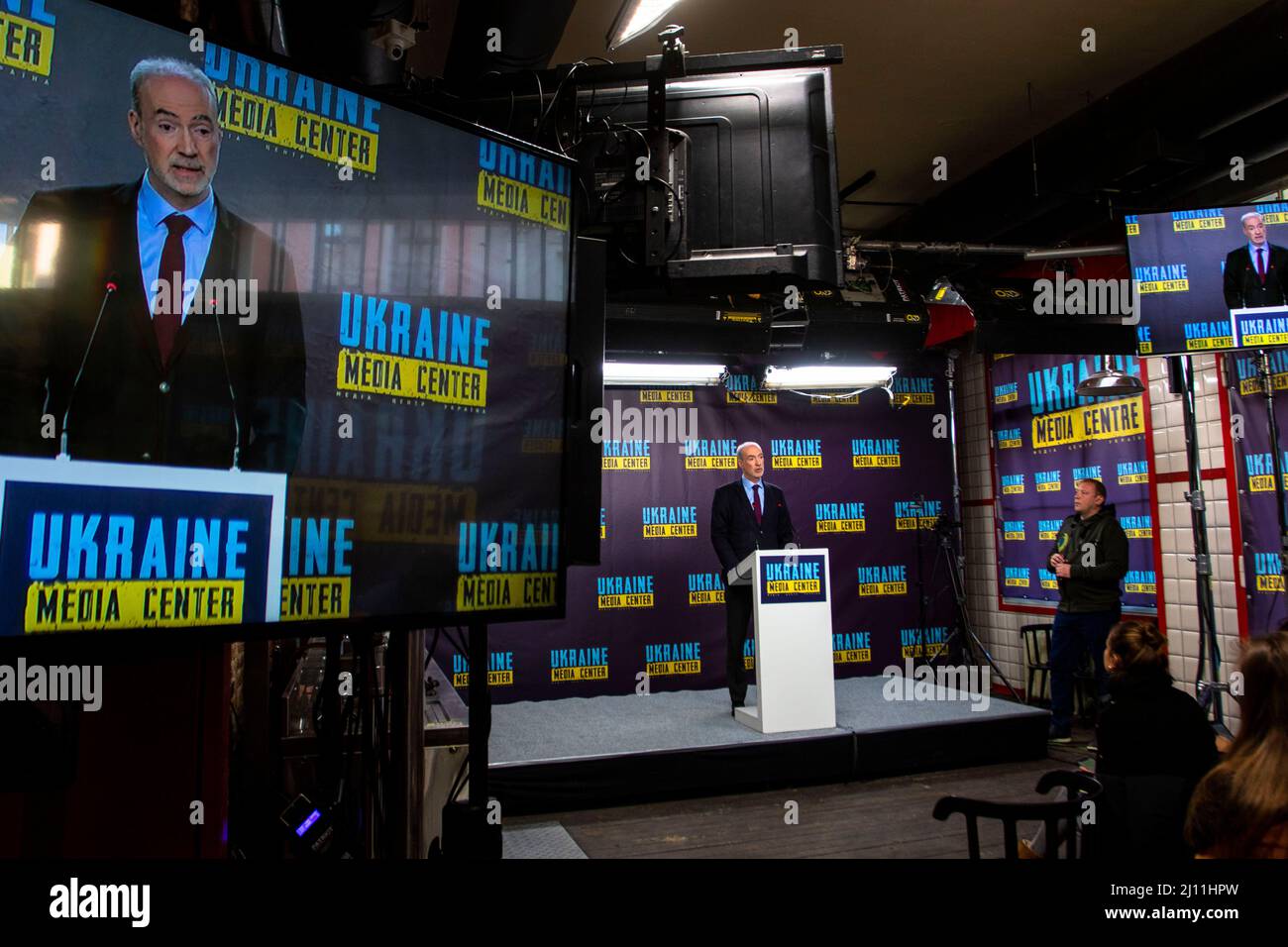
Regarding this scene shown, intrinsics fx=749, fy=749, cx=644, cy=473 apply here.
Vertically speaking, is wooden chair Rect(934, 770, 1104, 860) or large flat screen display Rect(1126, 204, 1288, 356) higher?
large flat screen display Rect(1126, 204, 1288, 356)

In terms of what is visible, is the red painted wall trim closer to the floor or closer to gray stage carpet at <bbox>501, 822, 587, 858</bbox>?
the floor

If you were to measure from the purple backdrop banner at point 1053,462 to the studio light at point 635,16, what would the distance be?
4.39 meters

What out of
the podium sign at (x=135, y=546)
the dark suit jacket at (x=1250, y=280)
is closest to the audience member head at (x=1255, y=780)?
the podium sign at (x=135, y=546)

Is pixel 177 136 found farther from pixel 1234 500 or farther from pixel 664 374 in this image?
pixel 1234 500

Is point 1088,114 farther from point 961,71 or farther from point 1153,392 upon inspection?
point 1153,392

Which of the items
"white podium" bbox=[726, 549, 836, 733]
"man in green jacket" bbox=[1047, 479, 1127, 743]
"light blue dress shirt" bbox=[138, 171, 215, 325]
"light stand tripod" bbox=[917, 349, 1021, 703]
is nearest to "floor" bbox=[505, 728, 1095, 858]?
"white podium" bbox=[726, 549, 836, 733]

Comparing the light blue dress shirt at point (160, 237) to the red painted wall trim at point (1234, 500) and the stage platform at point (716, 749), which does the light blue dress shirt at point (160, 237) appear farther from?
the red painted wall trim at point (1234, 500)

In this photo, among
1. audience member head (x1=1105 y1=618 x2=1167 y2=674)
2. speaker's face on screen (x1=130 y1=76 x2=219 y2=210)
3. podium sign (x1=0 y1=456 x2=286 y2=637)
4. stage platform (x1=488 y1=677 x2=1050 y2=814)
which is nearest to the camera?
podium sign (x1=0 y1=456 x2=286 y2=637)

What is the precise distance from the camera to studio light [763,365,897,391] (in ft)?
20.3

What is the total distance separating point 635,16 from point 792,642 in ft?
10.6

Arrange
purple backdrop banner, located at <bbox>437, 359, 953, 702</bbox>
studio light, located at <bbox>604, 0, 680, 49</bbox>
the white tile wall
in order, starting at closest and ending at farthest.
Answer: studio light, located at <bbox>604, 0, 680, 49</bbox> < the white tile wall < purple backdrop banner, located at <bbox>437, 359, 953, 702</bbox>

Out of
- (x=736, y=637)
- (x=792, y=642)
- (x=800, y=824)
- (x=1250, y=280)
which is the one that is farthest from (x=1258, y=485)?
(x=800, y=824)

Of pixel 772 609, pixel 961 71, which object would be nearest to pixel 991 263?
pixel 961 71

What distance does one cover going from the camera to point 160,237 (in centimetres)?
88
